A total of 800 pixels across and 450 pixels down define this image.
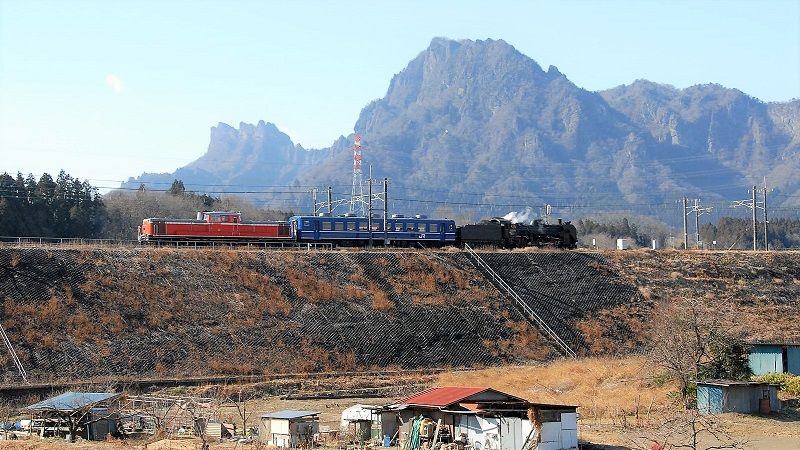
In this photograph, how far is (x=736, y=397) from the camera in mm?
38188

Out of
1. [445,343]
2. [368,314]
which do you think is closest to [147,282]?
[368,314]

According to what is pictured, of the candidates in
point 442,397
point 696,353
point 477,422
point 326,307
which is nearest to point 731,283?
point 696,353

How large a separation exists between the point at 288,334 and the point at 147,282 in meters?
8.65

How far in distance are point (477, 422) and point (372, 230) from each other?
39133 millimetres

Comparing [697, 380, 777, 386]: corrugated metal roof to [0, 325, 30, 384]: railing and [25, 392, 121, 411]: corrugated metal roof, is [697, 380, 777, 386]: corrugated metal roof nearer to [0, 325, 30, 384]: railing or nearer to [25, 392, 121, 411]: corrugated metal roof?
[25, 392, 121, 411]: corrugated metal roof

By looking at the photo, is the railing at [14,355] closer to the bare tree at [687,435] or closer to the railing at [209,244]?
the railing at [209,244]

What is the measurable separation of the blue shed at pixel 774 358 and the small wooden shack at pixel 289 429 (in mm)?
23063

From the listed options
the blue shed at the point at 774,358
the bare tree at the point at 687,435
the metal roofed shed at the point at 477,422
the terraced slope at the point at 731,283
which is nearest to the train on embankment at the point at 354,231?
the terraced slope at the point at 731,283

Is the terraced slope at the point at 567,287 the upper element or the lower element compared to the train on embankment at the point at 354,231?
lower

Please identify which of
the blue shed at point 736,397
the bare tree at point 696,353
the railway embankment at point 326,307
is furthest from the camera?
the railway embankment at point 326,307

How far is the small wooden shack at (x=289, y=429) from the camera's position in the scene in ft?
110

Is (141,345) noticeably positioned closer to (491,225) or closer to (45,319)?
(45,319)

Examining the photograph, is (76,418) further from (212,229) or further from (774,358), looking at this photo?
(212,229)

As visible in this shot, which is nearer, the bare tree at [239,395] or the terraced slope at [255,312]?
the bare tree at [239,395]
